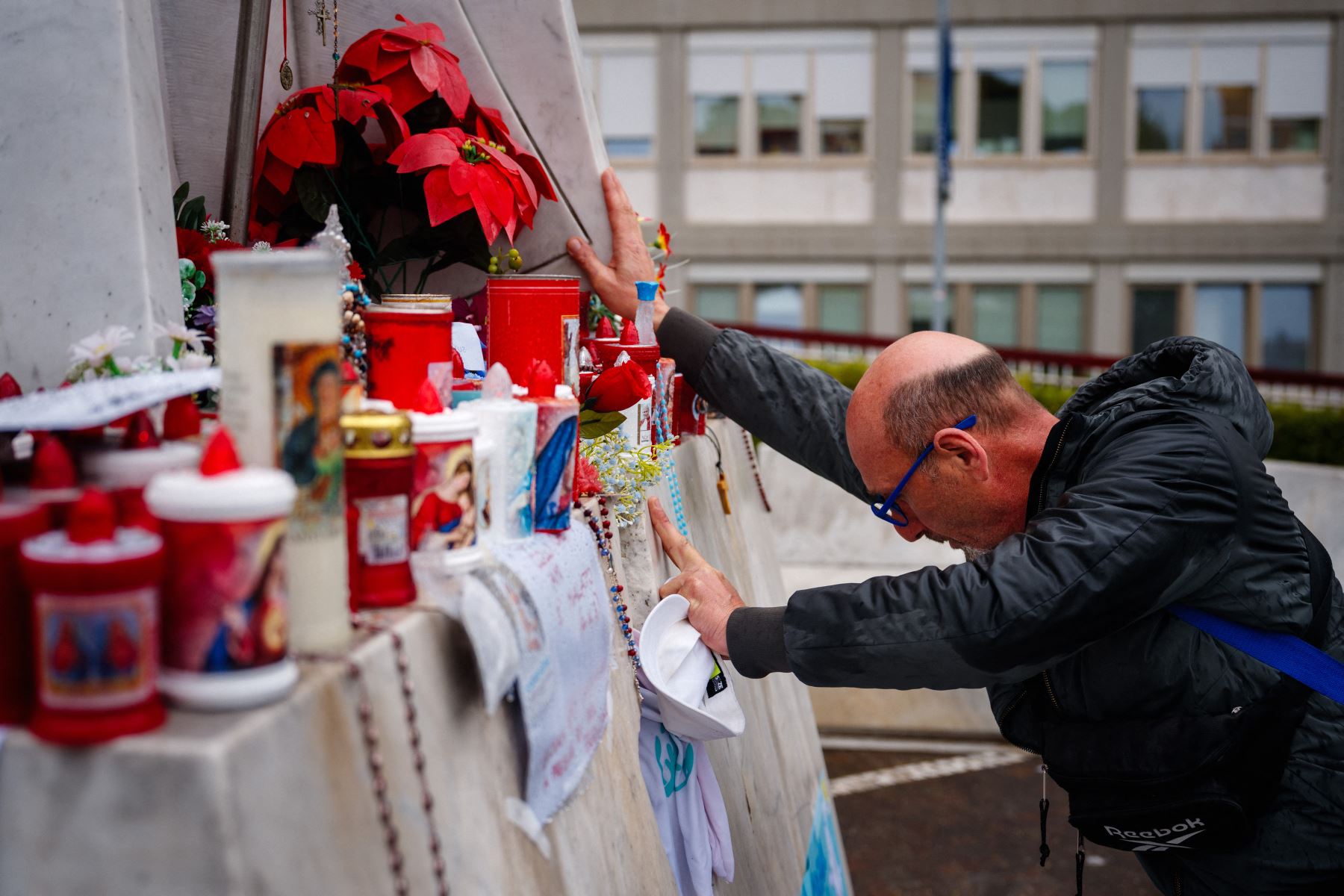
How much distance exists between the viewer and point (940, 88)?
55.8ft

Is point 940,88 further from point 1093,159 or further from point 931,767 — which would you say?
point 931,767

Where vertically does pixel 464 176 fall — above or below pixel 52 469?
above

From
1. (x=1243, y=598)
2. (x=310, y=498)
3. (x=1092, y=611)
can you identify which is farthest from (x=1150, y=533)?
(x=310, y=498)

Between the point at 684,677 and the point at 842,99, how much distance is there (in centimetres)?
1923

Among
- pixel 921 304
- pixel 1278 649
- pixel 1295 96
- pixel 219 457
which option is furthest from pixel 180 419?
pixel 1295 96

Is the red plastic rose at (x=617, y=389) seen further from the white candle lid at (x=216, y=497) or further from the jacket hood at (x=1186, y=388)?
the white candle lid at (x=216, y=497)

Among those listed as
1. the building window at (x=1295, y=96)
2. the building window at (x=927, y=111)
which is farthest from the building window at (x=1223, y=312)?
the building window at (x=927, y=111)

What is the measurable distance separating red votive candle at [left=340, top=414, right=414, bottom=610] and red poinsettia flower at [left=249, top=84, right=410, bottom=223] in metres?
1.24

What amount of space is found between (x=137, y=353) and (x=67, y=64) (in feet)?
1.39

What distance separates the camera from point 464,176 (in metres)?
2.49

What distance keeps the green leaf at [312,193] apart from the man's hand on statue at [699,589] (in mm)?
964

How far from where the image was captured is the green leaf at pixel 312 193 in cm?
254

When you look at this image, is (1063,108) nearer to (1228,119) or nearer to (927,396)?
(1228,119)

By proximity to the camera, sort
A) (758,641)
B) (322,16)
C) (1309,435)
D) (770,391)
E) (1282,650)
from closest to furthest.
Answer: (1282,650), (758,641), (322,16), (770,391), (1309,435)
